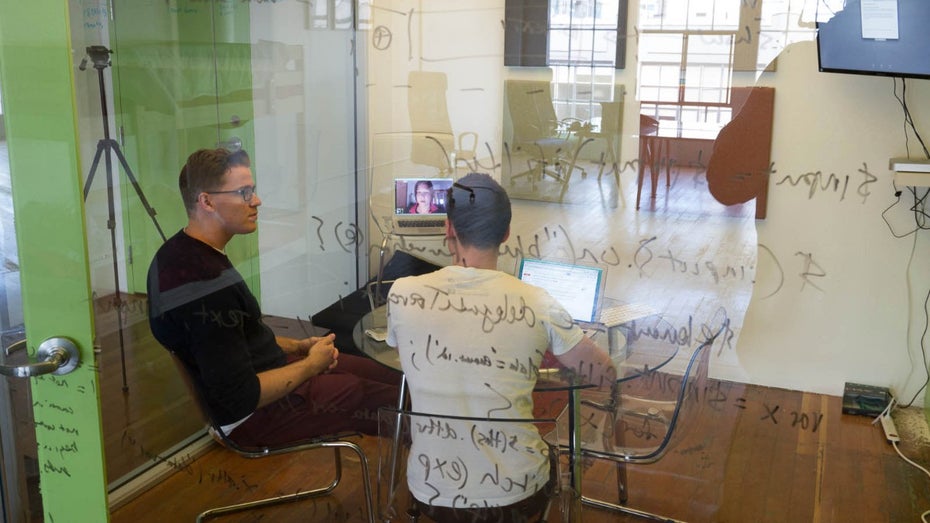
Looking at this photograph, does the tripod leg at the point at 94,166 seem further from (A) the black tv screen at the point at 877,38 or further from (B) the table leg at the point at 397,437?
(A) the black tv screen at the point at 877,38

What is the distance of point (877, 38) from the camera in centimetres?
157

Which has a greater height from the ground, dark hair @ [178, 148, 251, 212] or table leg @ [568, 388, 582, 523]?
dark hair @ [178, 148, 251, 212]

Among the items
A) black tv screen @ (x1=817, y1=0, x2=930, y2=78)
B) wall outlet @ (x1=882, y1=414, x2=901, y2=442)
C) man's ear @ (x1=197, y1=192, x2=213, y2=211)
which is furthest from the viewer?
wall outlet @ (x1=882, y1=414, x2=901, y2=442)

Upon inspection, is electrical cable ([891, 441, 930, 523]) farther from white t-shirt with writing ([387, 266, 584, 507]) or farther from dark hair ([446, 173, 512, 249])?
dark hair ([446, 173, 512, 249])

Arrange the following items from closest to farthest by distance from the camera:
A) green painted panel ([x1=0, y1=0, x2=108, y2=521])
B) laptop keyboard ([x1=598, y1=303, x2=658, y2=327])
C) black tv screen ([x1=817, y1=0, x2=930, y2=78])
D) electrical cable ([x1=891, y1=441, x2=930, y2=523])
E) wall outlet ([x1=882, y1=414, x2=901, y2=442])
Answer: green painted panel ([x1=0, y1=0, x2=108, y2=521]), black tv screen ([x1=817, y1=0, x2=930, y2=78]), laptop keyboard ([x1=598, y1=303, x2=658, y2=327]), wall outlet ([x1=882, y1=414, x2=901, y2=442]), electrical cable ([x1=891, y1=441, x2=930, y2=523])

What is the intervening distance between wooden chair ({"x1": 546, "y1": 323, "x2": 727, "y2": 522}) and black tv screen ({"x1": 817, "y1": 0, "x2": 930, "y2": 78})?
0.57m

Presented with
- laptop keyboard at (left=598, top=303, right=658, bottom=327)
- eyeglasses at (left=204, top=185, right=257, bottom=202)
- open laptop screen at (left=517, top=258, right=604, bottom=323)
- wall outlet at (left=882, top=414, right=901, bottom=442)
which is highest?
eyeglasses at (left=204, top=185, right=257, bottom=202)

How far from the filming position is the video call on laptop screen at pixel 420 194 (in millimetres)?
1651

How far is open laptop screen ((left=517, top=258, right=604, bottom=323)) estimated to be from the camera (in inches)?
62.9

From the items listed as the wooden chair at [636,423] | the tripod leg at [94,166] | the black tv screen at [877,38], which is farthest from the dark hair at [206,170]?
the black tv screen at [877,38]

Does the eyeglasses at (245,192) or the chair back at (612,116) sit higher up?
the chair back at (612,116)

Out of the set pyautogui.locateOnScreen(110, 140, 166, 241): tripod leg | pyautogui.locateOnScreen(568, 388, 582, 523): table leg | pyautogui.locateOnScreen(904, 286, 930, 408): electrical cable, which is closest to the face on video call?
pyautogui.locateOnScreen(568, 388, 582, 523): table leg

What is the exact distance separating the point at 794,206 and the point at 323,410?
1075 millimetres

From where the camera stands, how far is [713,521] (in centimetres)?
192
